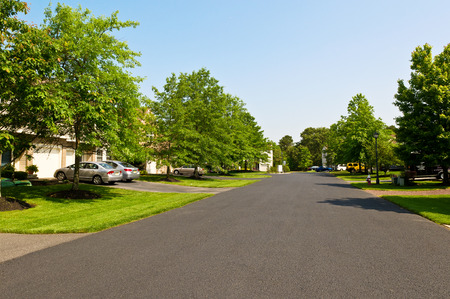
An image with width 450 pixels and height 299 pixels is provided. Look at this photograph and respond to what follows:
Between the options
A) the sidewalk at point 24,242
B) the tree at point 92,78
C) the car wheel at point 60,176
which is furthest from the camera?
the car wheel at point 60,176

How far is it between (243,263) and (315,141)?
111393 mm

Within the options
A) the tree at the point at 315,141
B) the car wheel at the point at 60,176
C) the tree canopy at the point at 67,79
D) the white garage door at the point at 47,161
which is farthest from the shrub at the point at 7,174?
the tree at the point at 315,141

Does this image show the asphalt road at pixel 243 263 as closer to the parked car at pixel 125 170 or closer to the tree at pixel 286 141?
the parked car at pixel 125 170

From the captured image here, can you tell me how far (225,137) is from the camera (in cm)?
3269

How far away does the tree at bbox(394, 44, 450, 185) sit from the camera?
66.1 feet

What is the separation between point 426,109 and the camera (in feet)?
69.5

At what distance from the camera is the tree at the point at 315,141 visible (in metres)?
108

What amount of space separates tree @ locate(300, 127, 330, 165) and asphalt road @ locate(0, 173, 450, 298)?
4110 inches

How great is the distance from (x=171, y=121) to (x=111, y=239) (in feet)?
70.8

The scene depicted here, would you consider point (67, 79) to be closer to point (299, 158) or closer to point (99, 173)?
point (99, 173)

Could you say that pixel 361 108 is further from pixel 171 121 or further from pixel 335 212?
pixel 335 212

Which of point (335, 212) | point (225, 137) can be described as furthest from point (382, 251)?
point (225, 137)

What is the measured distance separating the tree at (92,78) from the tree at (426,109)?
19752 millimetres

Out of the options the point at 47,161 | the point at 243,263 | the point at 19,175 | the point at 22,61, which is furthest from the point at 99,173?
the point at 243,263
